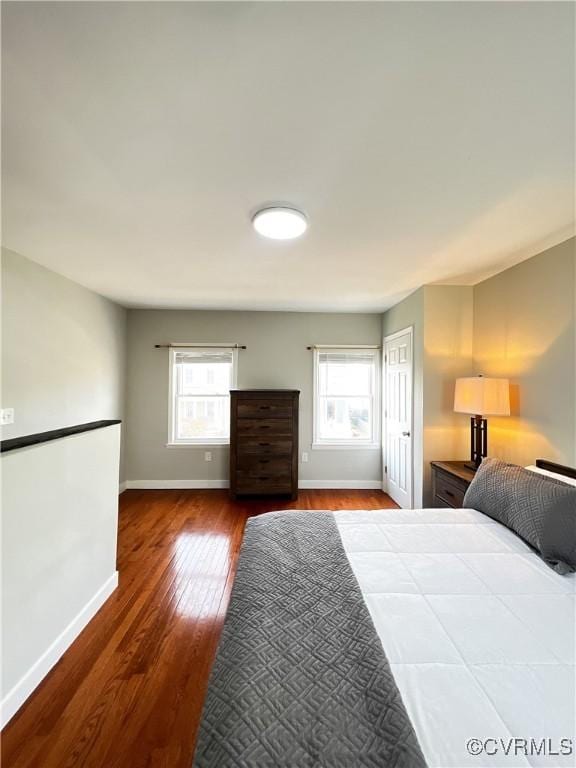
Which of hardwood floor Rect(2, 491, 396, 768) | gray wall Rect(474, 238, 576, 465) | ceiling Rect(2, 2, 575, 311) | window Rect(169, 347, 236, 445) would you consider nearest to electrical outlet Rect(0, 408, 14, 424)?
ceiling Rect(2, 2, 575, 311)

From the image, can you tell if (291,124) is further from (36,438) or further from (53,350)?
(53,350)

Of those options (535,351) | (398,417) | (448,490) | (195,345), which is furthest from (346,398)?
(535,351)

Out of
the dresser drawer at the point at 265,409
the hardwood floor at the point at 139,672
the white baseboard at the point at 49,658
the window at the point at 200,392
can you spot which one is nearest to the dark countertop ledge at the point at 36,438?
the white baseboard at the point at 49,658

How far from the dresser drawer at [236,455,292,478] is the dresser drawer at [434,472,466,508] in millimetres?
1728

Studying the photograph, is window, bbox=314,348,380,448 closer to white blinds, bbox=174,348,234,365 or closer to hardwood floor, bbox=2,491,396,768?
white blinds, bbox=174,348,234,365

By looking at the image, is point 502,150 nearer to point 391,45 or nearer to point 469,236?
point 391,45

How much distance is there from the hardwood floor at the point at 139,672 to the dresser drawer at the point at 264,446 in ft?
3.89

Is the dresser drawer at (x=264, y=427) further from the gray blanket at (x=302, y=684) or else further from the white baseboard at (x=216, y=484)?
the gray blanket at (x=302, y=684)

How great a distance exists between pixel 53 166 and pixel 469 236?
242cm

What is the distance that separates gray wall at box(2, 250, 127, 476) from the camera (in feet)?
8.21

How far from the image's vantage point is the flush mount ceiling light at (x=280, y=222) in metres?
1.80

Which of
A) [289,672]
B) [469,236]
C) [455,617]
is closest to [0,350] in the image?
[289,672]

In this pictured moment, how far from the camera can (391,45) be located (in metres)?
0.96

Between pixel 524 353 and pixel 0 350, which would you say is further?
pixel 524 353
